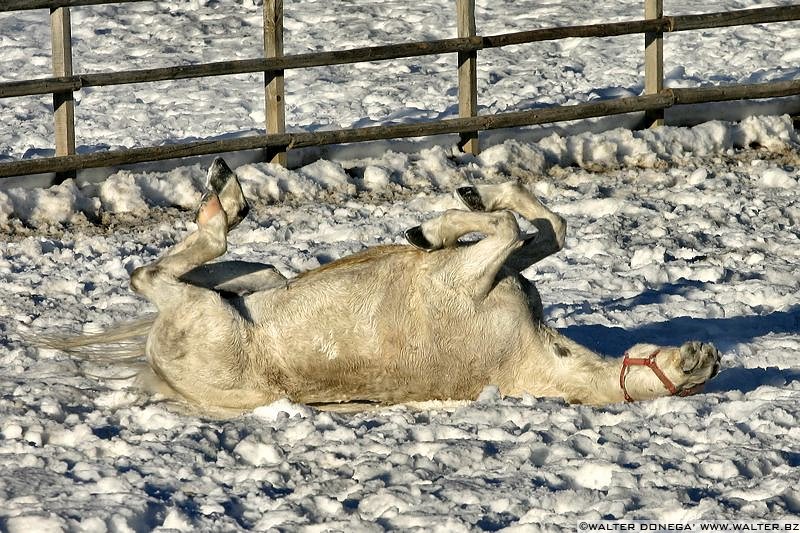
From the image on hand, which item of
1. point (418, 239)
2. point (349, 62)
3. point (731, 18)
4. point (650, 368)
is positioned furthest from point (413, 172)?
point (650, 368)

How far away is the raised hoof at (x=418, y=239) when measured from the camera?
15.6ft

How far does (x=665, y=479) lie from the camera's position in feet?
12.6

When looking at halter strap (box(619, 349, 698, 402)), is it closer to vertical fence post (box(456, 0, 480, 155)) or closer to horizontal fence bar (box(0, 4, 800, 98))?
horizontal fence bar (box(0, 4, 800, 98))

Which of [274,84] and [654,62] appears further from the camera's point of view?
[654,62]

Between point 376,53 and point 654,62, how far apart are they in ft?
7.08

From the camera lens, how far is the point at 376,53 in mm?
8656

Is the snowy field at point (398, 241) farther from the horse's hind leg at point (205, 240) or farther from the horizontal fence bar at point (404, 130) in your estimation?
the horse's hind leg at point (205, 240)

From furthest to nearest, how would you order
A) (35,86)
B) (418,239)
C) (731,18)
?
1. (731,18)
2. (35,86)
3. (418,239)

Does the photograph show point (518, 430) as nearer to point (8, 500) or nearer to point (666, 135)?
point (8, 500)

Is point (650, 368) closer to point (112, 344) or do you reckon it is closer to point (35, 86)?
point (112, 344)

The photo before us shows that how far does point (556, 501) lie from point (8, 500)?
5.16ft

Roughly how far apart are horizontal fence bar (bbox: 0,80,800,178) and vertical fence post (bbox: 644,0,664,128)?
0.12 metres

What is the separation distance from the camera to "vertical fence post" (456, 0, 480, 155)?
29.4 feet

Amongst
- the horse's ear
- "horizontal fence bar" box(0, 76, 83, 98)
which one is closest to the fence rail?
"horizontal fence bar" box(0, 76, 83, 98)
